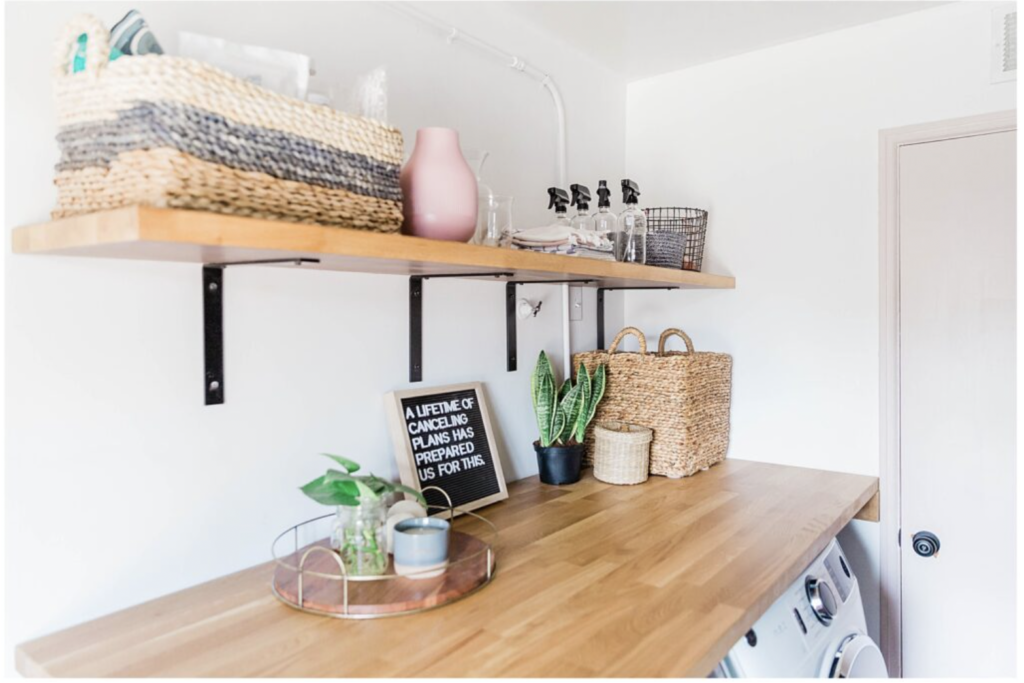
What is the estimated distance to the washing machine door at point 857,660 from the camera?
1.44m

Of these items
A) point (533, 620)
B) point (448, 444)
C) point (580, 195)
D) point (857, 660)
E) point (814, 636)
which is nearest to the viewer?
point (533, 620)

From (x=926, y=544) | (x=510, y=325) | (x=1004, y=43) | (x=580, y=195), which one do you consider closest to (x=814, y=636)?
(x=926, y=544)

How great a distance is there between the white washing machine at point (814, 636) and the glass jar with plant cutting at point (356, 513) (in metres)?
0.62

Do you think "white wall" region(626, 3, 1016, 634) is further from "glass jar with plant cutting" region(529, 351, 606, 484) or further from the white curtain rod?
"glass jar with plant cutting" region(529, 351, 606, 484)

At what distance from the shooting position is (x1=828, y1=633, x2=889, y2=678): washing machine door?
1.44m

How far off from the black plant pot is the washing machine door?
745 mm

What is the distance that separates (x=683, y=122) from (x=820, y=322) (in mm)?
805

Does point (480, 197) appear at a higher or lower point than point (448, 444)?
higher

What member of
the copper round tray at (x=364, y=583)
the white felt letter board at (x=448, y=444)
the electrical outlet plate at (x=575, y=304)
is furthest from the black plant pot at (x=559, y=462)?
the copper round tray at (x=364, y=583)

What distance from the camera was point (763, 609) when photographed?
1.19m

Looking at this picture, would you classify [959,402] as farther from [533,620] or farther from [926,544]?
[533,620]

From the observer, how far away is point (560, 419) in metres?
1.92

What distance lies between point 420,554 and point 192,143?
73 cm

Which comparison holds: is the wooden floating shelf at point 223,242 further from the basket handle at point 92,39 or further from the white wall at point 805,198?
the white wall at point 805,198
